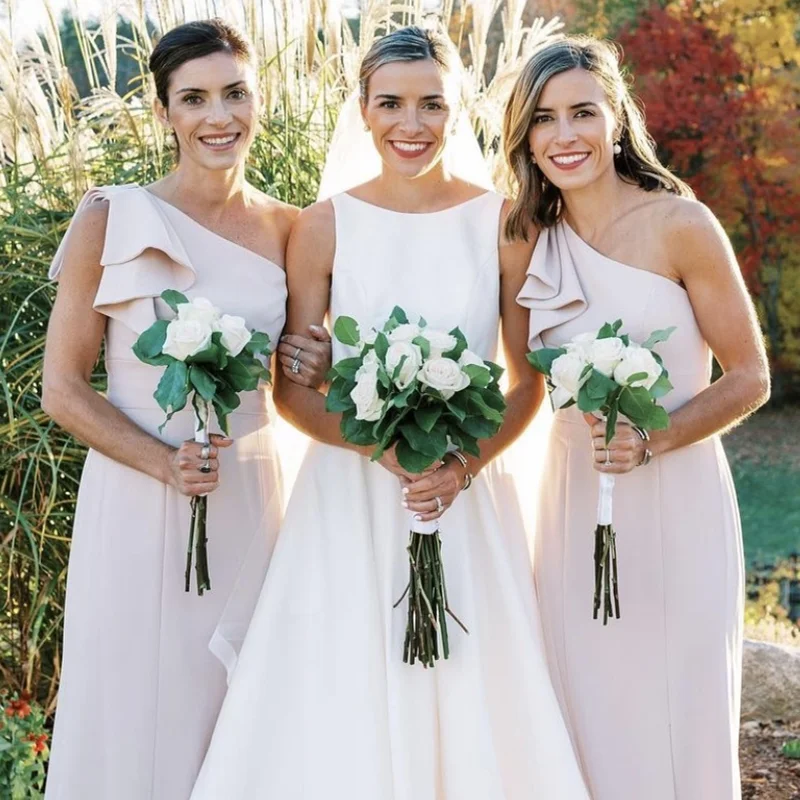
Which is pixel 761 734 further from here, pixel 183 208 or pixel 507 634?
pixel 183 208

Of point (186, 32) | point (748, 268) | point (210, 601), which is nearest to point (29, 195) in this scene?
point (186, 32)

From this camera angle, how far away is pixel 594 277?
145 inches

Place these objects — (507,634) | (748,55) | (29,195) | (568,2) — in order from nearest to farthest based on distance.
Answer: (507,634)
(29,195)
(748,55)
(568,2)

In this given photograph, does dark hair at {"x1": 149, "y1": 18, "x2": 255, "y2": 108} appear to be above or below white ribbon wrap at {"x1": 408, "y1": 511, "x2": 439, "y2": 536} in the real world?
above

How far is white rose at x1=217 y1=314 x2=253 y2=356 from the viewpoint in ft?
10.7

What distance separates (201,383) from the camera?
10.6ft

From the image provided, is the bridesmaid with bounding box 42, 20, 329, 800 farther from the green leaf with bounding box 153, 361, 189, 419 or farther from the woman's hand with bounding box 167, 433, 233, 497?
the green leaf with bounding box 153, 361, 189, 419

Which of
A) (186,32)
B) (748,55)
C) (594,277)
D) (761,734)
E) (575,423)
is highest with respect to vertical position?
(748,55)

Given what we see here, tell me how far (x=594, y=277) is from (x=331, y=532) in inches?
41.0

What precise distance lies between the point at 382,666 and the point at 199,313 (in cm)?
108

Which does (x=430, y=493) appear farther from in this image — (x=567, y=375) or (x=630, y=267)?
(x=630, y=267)

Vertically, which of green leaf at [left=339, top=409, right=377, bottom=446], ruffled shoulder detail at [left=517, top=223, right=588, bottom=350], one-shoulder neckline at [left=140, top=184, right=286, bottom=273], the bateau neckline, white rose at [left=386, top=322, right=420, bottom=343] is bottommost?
green leaf at [left=339, top=409, right=377, bottom=446]

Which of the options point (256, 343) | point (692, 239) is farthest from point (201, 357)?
point (692, 239)

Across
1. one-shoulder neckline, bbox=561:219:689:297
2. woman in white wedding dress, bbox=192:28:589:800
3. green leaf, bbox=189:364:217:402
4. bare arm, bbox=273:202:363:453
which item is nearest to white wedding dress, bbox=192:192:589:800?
woman in white wedding dress, bbox=192:28:589:800
